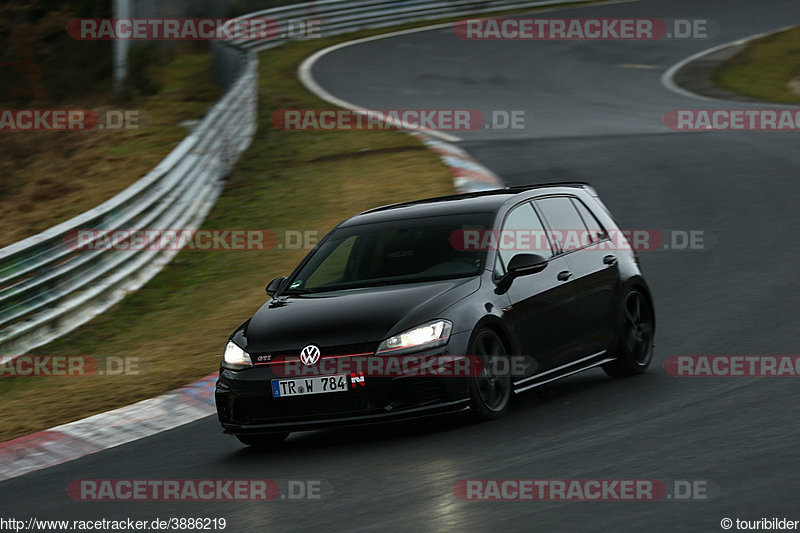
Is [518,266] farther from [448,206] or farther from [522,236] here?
[448,206]

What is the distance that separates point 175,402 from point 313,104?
1621 cm

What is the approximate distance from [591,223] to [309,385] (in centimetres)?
311


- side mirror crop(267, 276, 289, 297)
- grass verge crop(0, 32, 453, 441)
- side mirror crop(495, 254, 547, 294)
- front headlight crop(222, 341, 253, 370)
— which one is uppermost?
side mirror crop(495, 254, 547, 294)

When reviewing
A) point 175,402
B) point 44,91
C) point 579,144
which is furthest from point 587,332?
point 44,91

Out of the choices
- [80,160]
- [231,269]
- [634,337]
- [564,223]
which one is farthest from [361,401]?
[80,160]

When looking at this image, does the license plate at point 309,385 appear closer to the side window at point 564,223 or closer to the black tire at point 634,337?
the side window at point 564,223

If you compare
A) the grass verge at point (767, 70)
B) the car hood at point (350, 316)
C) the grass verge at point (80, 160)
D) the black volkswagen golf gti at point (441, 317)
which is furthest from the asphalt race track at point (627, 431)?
the grass verge at point (767, 70)

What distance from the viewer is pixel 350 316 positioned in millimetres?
7918

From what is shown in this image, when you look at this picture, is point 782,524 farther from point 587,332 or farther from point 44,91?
point 44,91

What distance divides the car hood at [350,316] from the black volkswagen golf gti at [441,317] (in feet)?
0.04

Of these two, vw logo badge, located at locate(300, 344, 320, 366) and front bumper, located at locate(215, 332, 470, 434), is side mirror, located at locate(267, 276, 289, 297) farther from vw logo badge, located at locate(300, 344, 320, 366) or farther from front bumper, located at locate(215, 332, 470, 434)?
vw logo badge, located at locate(300, 344, 320, 366)

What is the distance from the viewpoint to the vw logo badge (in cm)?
774

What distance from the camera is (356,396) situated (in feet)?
25.2

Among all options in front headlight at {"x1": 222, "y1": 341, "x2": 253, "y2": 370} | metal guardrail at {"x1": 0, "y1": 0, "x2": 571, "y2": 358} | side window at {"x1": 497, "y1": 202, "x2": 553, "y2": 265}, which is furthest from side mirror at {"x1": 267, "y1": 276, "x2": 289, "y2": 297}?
metal guardrail at {"x1": 0, "y1": 0, "x2": 571, "y2": 358}
